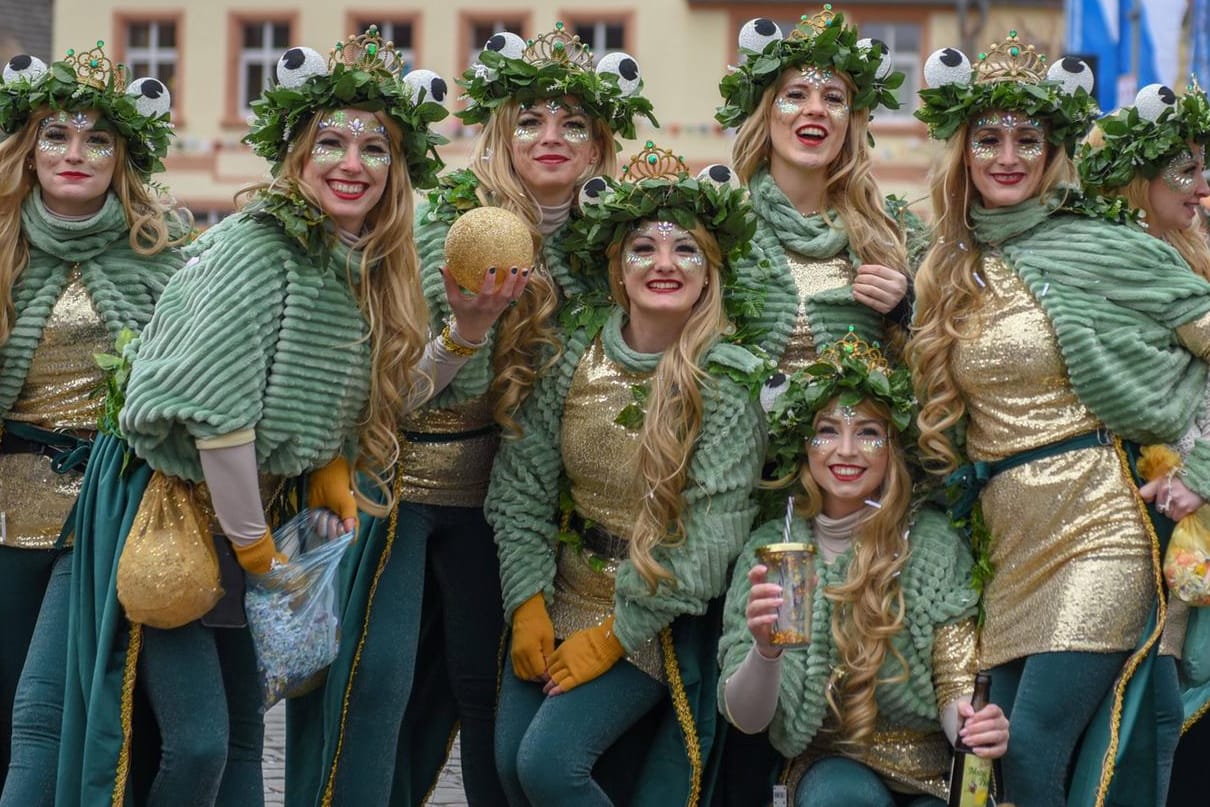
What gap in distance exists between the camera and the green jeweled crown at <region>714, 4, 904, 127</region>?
231 inches

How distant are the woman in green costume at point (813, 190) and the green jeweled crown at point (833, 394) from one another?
25 cm

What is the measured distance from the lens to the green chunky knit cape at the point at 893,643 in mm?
5262

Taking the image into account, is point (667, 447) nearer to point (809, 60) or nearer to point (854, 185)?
point (854, 185)

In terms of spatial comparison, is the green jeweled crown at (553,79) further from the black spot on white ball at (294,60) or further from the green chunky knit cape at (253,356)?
the green chunky knit cape at (253,356)

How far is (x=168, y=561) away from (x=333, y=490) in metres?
0.54

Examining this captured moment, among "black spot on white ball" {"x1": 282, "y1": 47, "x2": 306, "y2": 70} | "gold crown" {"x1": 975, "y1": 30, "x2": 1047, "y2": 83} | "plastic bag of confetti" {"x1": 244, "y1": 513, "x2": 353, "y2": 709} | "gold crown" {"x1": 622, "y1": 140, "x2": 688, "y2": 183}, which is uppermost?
"gold crown" {"x1": 975, "y1": 30, "x2": 1047, "y2": 83}

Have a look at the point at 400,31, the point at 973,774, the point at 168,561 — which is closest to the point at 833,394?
the point at 973,774

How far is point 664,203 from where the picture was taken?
5.53 meters

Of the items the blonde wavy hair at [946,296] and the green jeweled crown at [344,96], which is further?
the blonde wavy hair at [946,296]

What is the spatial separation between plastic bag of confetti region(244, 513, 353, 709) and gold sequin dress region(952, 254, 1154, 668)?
67.9 inches

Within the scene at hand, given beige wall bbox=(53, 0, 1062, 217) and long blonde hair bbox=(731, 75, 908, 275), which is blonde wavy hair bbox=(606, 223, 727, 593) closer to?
long blonde hair bbox=(731, 75, 908, 275)

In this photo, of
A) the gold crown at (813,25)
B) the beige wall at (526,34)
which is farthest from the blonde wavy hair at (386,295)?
the beige wall at (526,34)

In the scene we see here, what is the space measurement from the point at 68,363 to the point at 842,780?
2.43 metres

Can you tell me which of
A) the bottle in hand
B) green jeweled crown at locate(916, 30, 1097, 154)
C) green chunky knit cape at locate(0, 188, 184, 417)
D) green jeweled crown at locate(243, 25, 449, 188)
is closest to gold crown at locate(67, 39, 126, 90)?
green chunky knit cape at locate(0, 188, 184, 417)
